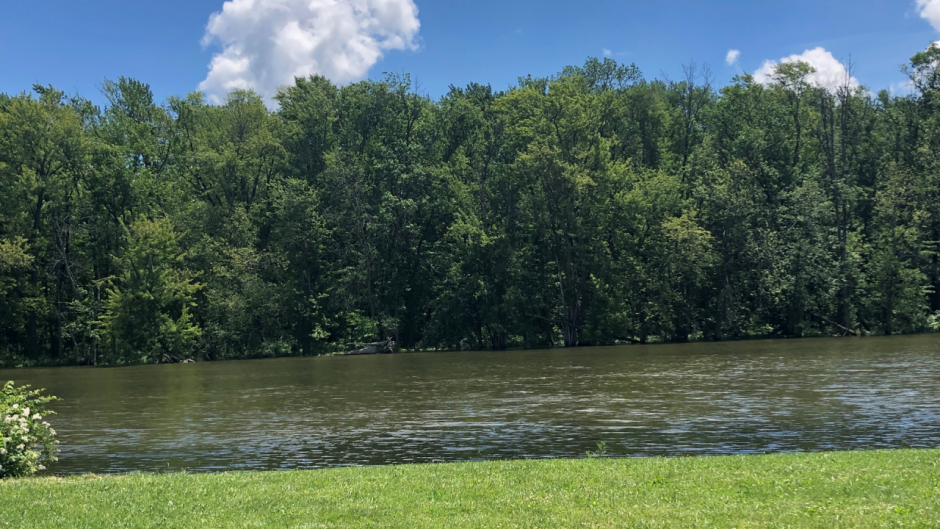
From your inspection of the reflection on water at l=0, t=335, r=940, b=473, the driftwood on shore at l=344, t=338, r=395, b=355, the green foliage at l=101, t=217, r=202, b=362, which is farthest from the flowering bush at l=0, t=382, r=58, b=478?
the driftwood on shore at l=344, t=338, r=395, b=355

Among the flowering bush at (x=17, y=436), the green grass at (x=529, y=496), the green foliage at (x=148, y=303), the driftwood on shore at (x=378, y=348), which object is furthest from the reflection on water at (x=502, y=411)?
the driftwood on shore at (x=378, y=348)

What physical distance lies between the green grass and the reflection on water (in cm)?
334

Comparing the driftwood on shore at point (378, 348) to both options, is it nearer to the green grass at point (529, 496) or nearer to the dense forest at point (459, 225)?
the dense forest at point (459, 225)

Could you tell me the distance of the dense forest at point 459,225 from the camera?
2377 inches

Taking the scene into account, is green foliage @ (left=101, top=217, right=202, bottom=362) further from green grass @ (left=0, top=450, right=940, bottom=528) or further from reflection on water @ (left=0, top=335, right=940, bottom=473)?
green grass @ (left=0, top=450, right=940, bottom=528)

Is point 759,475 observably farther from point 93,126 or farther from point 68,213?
point 93,126

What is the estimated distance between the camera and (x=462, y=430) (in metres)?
19.8

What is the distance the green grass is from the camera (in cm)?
912

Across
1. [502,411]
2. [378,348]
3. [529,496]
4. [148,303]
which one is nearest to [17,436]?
[529,496]

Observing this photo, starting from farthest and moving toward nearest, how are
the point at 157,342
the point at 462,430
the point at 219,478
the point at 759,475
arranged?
the point at 157,342, the point at 462,430, the point at 219,478, the point at 759,475

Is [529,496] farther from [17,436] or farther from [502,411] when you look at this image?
[502,411]

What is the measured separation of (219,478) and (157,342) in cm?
4948

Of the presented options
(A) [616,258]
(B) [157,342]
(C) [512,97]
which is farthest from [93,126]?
(A) [616,258]

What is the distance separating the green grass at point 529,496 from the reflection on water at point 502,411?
3.34 metres
